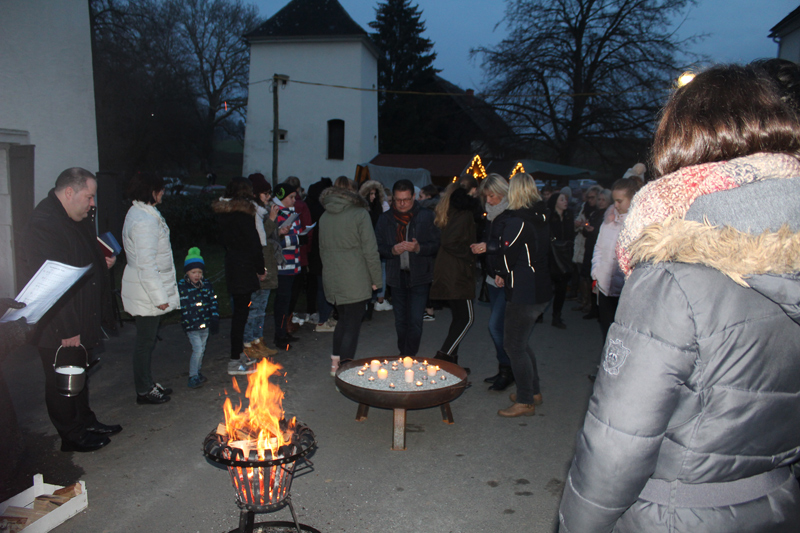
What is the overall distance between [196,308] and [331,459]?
2223mm

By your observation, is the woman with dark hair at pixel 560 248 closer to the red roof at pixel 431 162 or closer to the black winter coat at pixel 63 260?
the black winter coat at pixel 63 260

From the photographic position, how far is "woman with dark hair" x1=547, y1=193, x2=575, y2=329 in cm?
725

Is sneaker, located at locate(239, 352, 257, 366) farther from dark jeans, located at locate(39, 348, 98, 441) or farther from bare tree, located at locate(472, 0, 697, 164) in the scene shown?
bare tree, located at locate(472, 0, 697, 164)

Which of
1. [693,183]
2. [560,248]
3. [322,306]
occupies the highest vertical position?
[693,183]

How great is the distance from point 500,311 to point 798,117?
14.2 feet

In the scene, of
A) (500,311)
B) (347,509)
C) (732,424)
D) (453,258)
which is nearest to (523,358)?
(500,311)

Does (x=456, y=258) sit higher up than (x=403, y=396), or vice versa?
(x=456, y=258)

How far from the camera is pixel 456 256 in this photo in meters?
5.74

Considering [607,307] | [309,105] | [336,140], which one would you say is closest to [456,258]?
[607,307]

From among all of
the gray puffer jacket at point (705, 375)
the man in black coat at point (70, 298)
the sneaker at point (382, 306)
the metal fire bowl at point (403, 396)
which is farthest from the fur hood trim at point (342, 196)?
the gray puffer jacket at point (705, 375)

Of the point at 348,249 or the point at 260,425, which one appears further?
the point at 348,249

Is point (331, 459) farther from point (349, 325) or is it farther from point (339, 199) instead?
point (339, 199)

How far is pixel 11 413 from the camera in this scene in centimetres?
333

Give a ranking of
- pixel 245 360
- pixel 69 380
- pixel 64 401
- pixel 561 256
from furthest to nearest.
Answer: pixel 561 256 → pixel 245 360 → pixel 64 401 → pixel 69 380
